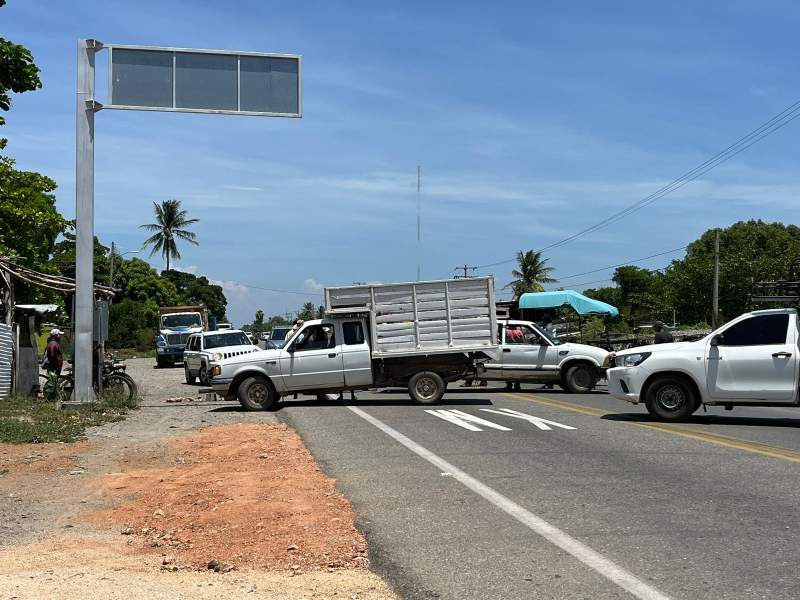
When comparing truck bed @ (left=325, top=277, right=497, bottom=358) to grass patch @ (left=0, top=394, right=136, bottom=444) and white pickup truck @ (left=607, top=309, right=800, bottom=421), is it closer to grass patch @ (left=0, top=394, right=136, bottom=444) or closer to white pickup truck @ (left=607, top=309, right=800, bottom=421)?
white pickup truck @ (left=607, top=309, right=800, bottom=421)

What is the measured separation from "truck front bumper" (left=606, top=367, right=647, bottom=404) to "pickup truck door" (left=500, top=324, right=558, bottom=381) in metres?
7.52

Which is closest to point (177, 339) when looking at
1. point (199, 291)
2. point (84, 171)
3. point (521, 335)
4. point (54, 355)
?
point (54, 355)

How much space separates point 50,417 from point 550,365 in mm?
11988

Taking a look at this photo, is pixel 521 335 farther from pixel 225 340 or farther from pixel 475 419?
pixel 225 340

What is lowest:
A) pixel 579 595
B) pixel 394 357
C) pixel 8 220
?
pixel 579 595

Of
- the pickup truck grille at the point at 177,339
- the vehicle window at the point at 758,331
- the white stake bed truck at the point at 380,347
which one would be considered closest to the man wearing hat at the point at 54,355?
the white stake bed truck at the point at 380,347

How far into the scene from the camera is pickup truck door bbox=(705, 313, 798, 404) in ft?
47.2

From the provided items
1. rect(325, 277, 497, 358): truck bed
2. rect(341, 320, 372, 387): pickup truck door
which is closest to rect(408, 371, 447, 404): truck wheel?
rect(325, 277, 497, 358): truck bed

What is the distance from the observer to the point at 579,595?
5438mm

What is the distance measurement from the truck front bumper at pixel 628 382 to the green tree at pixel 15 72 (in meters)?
11.7

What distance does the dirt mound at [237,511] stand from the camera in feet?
21.5

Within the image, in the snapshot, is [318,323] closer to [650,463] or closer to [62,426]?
[62,426]

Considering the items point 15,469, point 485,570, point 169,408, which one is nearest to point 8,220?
point 169,408

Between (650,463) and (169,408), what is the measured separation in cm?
1232
